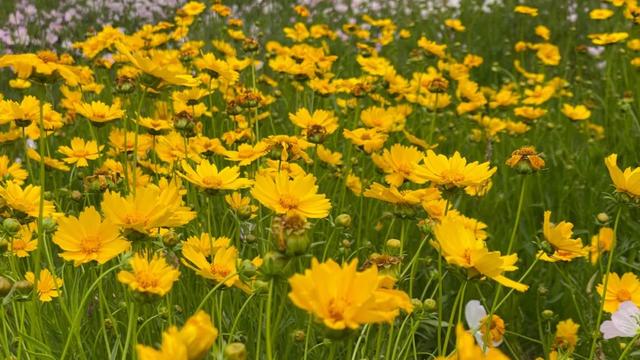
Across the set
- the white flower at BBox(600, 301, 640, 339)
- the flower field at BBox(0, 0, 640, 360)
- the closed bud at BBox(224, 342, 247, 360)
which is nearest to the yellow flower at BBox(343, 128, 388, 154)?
the flower field at BBox(0, 0, 640, 360)

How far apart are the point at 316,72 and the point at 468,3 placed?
108 inches

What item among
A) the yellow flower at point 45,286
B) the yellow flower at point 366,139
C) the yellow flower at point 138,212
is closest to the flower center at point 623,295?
the yellow flower at point 366,139

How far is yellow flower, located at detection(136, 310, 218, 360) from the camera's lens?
469 mm

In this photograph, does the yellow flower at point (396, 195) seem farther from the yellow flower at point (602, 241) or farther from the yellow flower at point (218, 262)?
the yellow flower at point (602, 241)

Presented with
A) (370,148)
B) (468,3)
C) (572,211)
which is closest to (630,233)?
(572,211)

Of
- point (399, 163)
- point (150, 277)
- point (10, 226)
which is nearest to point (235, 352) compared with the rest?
point (150, 277)

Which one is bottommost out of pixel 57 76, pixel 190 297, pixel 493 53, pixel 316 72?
pixel 493 53

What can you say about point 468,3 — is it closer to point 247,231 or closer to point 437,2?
point 437,2

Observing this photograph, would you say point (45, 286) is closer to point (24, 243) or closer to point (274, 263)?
point (24, 243)

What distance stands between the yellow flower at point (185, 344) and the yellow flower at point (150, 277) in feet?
0.51

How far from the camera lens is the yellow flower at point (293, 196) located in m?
0.83

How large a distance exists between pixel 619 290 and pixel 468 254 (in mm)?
486

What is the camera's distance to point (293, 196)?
0.85 m

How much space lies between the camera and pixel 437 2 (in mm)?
4570
